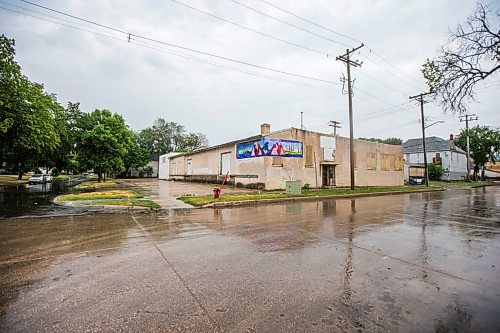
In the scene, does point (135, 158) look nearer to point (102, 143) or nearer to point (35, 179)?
point (35, 179)

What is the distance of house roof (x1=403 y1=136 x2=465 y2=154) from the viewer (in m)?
49.4

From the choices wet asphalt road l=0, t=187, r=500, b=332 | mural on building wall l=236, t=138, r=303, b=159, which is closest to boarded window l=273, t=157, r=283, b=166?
Result: mural on building wall l=236, t=138, r=303, b=159

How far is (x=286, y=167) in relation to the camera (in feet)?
67.7

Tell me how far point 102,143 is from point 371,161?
98.4ft

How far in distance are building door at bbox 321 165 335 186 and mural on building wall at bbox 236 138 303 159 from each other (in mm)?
3993

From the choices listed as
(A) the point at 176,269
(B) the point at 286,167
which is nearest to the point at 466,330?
(A) the point at 176,269

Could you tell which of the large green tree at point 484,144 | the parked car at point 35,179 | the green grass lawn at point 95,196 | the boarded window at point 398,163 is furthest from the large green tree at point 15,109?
the large green tree at point 484,144

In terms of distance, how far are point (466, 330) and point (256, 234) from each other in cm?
438

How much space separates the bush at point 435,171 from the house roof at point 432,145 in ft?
20.4

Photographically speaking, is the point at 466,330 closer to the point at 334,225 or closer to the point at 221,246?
the point at 221,246

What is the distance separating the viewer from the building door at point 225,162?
80.4 feet

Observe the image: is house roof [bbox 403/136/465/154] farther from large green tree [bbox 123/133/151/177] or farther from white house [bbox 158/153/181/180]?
large green tree [bbox 123/133/151/177]

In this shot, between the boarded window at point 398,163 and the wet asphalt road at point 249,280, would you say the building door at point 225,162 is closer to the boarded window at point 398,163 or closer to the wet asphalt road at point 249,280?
the wet asphalt road at point 249,280

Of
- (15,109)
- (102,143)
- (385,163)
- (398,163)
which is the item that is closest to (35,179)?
(102,143)
